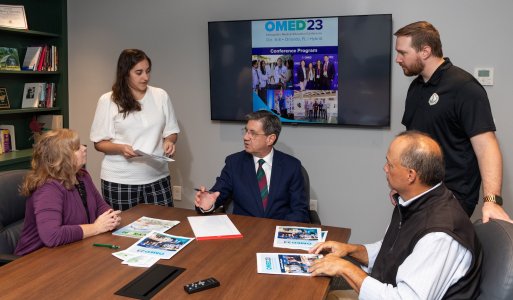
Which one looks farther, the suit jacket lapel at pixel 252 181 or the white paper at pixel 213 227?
the suit jacket lapel at pixel 252 181

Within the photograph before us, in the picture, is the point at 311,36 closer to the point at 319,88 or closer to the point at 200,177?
the point at 319,88

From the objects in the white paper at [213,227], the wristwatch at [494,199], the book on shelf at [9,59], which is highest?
the book on shelf at [9,59]

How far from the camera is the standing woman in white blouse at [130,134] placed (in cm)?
297

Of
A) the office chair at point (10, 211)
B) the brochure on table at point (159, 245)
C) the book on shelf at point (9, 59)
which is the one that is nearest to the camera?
the brochure on table at point (159, 245)

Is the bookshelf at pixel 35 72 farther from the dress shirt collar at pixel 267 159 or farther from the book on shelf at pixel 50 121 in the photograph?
the dress shirt collar at pixel 267 159

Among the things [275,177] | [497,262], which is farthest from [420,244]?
[275,177]

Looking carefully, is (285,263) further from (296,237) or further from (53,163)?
(53,163)

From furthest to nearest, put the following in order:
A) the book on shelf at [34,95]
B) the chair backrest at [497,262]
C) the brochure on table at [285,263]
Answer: the book on shelf at [34,95]
the brochure on table at [285,263]
the chair backrest at [497,262]

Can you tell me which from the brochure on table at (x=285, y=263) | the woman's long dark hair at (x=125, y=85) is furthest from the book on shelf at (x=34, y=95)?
the brochure on table at (x=285, y=263)

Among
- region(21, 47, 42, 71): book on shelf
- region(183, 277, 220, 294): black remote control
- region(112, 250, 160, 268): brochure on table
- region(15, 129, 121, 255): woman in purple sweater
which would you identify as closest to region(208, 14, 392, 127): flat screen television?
region(21, 47, 42, 71): book on shelf

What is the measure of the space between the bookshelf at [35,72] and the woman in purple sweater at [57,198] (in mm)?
2138

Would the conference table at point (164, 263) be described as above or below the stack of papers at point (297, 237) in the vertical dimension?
below

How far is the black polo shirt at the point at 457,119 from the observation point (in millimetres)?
2178

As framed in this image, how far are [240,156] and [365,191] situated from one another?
1.30 metres
